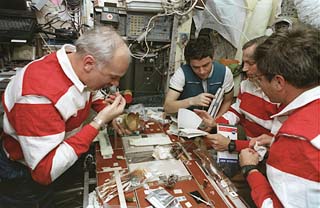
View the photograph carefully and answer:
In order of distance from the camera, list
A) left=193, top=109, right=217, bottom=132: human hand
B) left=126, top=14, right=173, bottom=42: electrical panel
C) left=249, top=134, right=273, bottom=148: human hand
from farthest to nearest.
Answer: left=126, top=14, right=173, bottom=42: electrical panel
left=193, top=109, right=217, bottom=132: human hand
left=249, top=134, right=273, bottom=148: human hand

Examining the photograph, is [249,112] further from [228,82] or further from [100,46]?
[100,46]

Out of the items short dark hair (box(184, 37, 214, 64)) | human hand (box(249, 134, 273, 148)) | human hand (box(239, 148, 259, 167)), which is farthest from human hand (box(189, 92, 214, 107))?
human hand (box(239, 148, 259, 167))

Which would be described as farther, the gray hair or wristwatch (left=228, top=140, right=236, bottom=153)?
wristwatch (left=228, top=140, right=236, bottom=153)

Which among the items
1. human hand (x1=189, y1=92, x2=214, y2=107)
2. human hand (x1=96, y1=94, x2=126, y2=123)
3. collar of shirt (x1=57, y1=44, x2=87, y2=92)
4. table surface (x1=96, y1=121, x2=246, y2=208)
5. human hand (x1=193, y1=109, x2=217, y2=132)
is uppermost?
collar of shirt (x1=57, y1=44, x2=87, y2=92)

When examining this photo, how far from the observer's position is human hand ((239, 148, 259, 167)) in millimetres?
1149

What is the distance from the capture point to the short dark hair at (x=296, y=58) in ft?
2.93

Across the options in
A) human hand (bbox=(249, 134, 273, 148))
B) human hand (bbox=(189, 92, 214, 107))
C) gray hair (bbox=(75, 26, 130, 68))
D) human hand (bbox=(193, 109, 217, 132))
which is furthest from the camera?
human hand (bbox=(189, 92, 214, 107))

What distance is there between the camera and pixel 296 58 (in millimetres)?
908

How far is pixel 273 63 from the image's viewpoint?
0.97 metres

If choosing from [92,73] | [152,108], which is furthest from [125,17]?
[92,73]

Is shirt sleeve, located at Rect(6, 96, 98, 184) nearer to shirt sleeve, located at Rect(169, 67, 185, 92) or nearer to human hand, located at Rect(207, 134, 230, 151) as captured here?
human hand, located at Rect(207, 134, 230, 151)

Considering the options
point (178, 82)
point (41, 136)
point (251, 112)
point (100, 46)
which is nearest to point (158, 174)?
point (41, 136)

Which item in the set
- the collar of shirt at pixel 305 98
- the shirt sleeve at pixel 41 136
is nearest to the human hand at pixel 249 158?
the collar of shirt at pixel 305 98

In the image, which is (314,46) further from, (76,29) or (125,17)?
(76,29)
